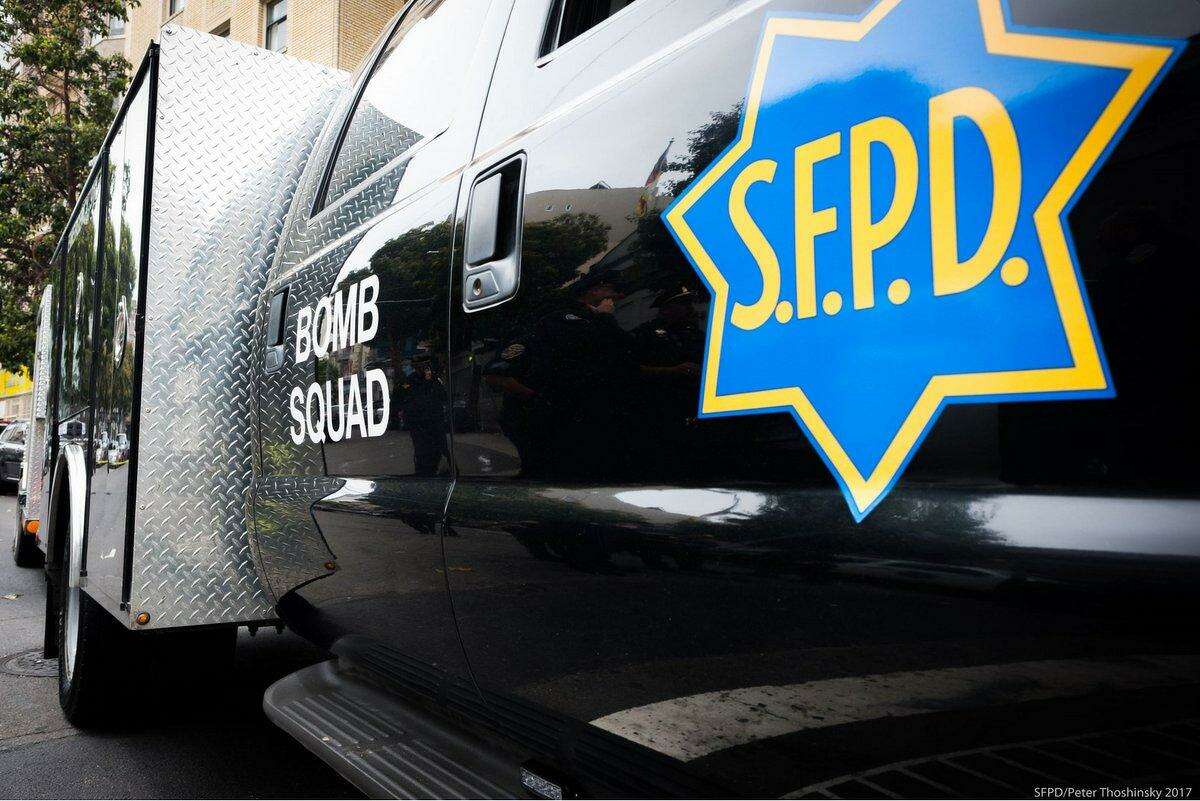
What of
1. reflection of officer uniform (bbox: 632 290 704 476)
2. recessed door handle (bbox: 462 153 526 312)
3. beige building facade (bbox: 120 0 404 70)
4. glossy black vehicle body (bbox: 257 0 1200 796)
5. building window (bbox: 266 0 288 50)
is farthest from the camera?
building window (bbox: 266 0 288 50)

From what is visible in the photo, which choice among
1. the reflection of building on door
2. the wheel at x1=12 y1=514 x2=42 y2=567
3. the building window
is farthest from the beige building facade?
the reflection of building on door

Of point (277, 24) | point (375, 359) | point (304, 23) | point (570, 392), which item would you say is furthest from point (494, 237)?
point (277, 24)

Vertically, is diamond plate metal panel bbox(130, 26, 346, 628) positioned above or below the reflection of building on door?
below

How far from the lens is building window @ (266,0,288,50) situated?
18844 millimetres

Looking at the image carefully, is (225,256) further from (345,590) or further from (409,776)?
(409,776)

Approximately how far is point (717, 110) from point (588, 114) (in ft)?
1.12

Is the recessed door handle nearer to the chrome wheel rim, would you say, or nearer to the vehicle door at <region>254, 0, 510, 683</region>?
the vehicle door at <region>254, 0, 510, 683</region>

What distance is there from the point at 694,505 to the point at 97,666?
304cm

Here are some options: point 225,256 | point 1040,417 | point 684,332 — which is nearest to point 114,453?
point 225,256

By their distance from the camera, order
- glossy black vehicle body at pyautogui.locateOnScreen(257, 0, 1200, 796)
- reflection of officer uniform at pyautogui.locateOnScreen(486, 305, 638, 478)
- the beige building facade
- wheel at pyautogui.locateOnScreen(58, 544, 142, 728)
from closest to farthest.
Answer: glossy black vehicle body at pyautogui.locateOnScreen(257, 0, 1200, 796) < reflection of officer uniform at pyautogui.locateOnScreen(486, 305, 638, 478) < wheel at pyautogui.locateOnScreen(58, 544, 142, 728) < the beige building facade

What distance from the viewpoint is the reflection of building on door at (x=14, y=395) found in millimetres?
32656

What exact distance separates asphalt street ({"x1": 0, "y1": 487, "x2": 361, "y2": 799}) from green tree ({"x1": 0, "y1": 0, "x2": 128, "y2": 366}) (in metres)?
17.0

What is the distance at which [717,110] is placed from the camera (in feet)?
4.01

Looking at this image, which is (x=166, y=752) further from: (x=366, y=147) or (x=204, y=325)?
(x=366, y=147)
